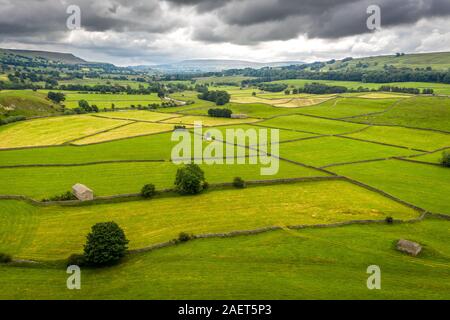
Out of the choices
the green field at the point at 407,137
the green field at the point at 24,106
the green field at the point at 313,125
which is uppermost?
the green field at the point at 24,106

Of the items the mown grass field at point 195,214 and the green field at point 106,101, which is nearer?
the mown grass field at point 195,214

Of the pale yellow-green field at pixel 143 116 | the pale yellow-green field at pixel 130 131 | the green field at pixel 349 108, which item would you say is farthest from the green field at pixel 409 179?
the pale yellow-green field at pixel 143 116

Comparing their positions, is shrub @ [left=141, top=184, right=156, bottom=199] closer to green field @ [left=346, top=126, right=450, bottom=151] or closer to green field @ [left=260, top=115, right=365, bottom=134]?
green field @ [left=260, top=115, right=365, bottom=134]

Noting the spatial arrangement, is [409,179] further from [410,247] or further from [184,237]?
[184,237]

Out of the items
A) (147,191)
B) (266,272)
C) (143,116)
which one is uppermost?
(143,116)

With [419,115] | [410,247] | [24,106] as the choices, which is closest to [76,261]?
[410,247]

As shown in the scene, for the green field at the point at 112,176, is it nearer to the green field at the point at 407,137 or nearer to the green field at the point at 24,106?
the green field at the point at 407,137
